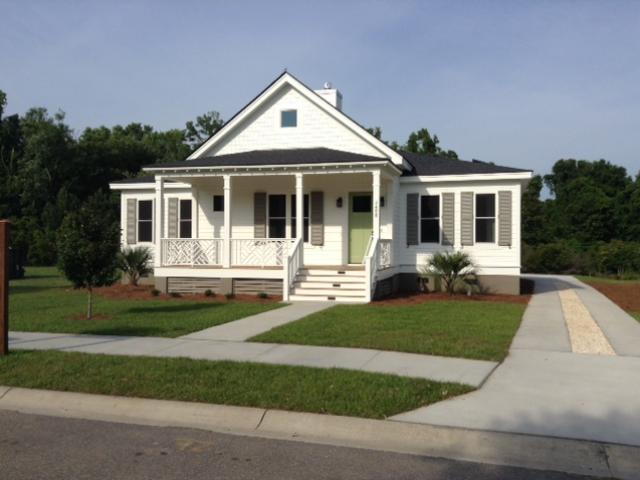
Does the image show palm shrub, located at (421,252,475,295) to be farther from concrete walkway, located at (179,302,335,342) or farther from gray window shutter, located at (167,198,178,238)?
gray window shutter, located at (167,198,178,238)

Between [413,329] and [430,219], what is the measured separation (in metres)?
8.17

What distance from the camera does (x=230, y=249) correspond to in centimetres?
1708

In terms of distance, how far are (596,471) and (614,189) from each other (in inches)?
2192

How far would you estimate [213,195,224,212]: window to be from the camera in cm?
2001

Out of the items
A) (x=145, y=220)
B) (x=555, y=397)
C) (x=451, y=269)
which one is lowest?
(x=555, y=397)

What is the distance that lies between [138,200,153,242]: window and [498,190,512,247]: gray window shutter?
38.4ft

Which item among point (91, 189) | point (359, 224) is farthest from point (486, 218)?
point (91, 189)

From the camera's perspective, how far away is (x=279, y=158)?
57.8 ft

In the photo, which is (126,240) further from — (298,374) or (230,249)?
(298,374)

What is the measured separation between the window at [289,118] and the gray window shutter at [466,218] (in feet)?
19.1

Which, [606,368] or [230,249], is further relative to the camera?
[230,249]

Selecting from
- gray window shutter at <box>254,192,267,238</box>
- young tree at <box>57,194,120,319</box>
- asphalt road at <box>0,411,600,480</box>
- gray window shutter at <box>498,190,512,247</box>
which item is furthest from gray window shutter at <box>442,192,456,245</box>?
asphalt road at <box>0,411,600,480</box>

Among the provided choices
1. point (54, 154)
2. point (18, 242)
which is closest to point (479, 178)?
point (18, 242)

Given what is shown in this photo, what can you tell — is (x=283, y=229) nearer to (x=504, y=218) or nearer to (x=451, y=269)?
(x=451, y=269)
